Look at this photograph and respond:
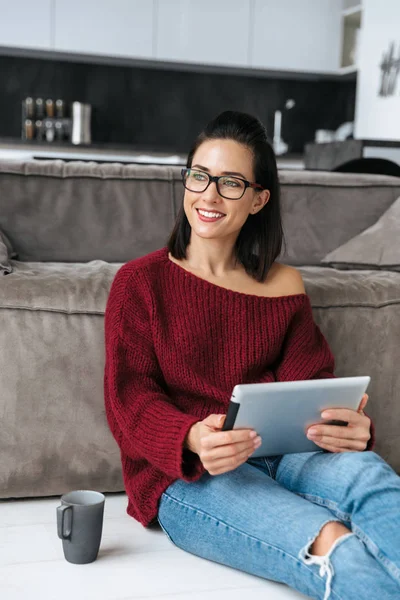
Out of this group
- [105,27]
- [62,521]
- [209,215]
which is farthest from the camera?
[105,27]

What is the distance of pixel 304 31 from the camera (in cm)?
554

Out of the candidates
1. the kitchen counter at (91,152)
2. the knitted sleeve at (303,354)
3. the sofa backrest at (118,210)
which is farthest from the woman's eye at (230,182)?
the kitchen counter at (91,152)

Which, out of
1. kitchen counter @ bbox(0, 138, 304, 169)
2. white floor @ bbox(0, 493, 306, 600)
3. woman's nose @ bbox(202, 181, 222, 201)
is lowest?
white floor @ bbox(0, 493, 306, 600)

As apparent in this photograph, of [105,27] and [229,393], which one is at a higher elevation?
[105,27]

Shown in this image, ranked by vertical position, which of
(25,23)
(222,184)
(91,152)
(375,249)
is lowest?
(375,249)

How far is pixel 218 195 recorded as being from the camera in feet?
5.13

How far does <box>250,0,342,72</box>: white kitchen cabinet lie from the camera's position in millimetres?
5457

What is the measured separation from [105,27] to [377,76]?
68.7 inches

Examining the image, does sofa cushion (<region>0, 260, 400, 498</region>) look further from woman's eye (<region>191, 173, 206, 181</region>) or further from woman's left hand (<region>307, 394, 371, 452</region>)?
woman's left hand (<region>307, 394, 371, 452</region>)

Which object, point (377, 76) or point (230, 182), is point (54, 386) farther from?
point (377, 76)

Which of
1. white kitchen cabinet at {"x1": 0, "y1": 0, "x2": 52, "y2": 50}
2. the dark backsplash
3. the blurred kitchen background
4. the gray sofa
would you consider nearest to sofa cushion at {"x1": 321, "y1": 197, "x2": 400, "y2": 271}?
the gray sofa

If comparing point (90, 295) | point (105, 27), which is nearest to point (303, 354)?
point (90, 295)

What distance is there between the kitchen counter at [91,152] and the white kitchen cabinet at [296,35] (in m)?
0.64

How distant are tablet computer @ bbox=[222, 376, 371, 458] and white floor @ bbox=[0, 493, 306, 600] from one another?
0.81ft
